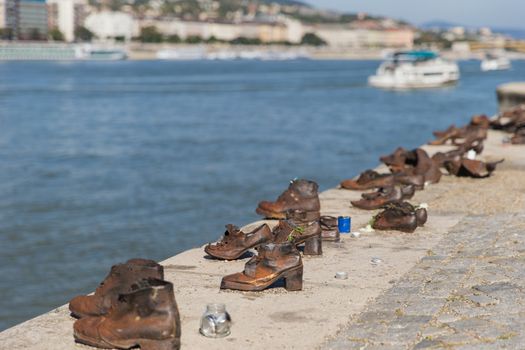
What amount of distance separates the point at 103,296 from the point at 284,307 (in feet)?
3.36

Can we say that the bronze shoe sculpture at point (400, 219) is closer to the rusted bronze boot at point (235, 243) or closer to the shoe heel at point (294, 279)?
the rusted bronze boot at point (235, 243)

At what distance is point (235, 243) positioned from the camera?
7129 mm

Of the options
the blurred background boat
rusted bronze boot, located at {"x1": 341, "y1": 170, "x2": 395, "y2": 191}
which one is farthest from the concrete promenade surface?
the blurred background boat

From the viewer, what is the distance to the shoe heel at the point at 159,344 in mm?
4938

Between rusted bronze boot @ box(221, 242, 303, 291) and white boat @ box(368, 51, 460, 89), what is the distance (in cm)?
6918

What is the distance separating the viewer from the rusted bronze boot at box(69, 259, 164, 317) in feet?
17.9

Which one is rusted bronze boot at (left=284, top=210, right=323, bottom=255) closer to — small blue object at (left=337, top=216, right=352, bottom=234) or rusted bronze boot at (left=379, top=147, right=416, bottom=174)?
small blue object at (left=337, top=216, right=352, bottom=234)

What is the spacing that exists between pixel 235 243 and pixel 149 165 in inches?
724

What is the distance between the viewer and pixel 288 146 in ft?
98.8

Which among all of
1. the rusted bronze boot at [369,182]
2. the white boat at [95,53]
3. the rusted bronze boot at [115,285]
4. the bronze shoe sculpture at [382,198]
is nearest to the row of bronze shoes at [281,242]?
the rusted bronze boot at [115,285]

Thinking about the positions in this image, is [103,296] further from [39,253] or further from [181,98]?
[181,98]

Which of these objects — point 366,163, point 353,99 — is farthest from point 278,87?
point 366,163

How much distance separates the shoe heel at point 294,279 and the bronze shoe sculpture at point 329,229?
1578 mm

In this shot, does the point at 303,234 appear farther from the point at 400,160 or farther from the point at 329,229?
the point at 400,160
